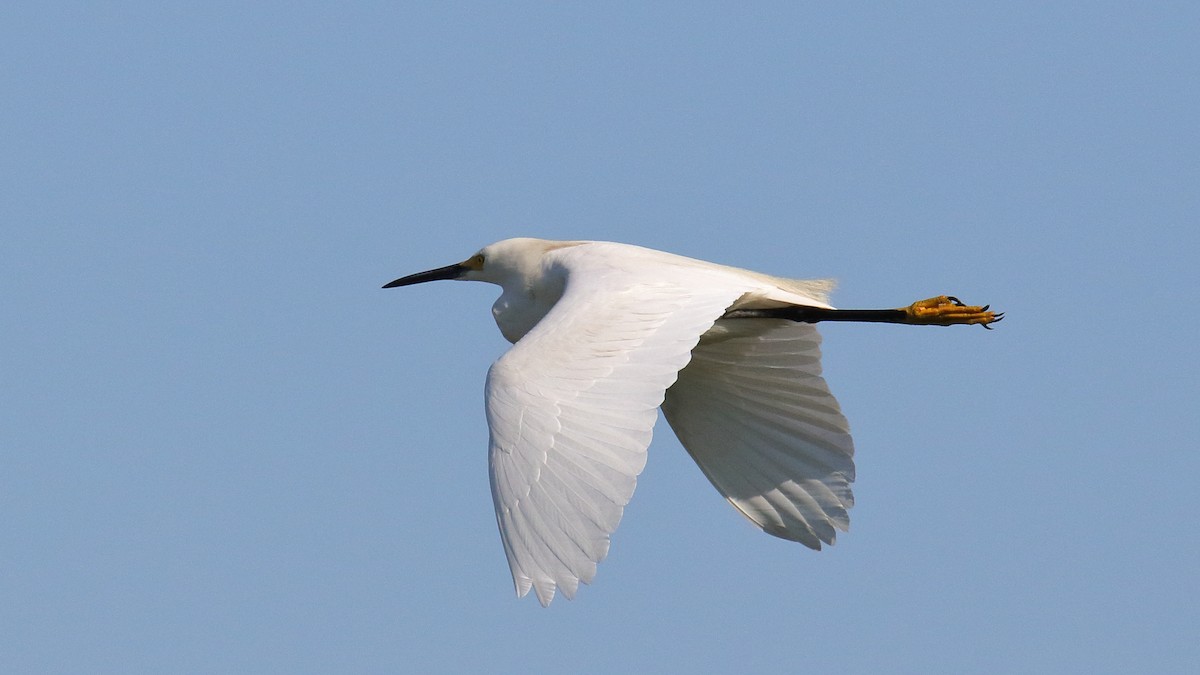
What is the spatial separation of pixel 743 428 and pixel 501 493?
3.31m

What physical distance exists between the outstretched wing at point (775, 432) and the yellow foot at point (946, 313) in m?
0.67

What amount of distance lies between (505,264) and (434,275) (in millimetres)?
1215

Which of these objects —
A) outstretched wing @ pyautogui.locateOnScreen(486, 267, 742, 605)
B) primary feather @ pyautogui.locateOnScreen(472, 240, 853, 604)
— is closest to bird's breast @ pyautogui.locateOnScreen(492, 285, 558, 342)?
primary feather @ pyautogui.locateOnScreen(472, 240, 853, 604)

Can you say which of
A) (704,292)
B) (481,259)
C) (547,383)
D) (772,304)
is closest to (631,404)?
(547,383)

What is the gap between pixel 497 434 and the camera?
24.8 ft

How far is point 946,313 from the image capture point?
1018cm

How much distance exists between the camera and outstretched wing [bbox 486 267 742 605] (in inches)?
269

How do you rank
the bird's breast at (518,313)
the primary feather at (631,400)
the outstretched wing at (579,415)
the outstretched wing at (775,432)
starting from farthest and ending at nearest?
the bird's breast at (518,313)
the outstretched wing at (775,432)
the primary feather at (631,400)
the outstretched wing at (579,415)

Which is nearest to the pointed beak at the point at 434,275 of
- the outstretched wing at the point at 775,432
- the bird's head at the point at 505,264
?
the bird's head at the point at 505,264

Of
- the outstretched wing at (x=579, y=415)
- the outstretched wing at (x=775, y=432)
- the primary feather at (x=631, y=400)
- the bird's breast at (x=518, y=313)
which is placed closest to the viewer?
the outstretched wing at (x=579, y=415)

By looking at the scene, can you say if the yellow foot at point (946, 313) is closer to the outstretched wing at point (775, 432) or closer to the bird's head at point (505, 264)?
the outstretched wing at point (775, 432)

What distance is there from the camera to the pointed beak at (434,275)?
12219mm

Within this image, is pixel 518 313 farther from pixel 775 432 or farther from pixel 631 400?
pixel 631 400

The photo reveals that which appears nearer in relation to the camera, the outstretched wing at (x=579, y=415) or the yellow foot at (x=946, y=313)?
the outstretched wing at (x=579, y=415)
